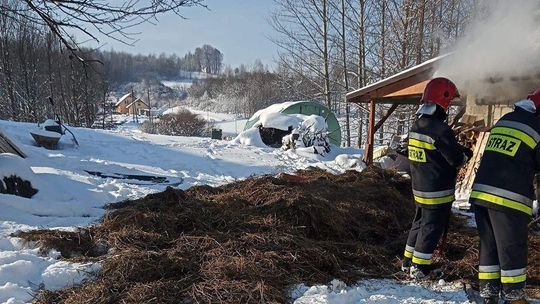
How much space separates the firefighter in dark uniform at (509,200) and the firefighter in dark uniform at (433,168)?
0.43 m

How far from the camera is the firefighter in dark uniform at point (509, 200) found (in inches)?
121

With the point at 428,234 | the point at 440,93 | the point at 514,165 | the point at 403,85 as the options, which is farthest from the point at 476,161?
the point at 514,165

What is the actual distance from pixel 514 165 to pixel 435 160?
0.73 m

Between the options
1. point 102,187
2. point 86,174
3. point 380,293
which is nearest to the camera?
point 380,293

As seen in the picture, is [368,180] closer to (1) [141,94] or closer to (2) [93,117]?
(2) [93,117]

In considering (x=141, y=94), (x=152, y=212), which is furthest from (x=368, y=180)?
(x=141, y=94)

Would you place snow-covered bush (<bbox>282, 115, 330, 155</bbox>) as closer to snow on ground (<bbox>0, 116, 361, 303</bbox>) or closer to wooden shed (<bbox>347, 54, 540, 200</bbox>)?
snow on ground (<bbox>0, 116, 361, 303</bbox>)

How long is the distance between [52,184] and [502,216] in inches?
256

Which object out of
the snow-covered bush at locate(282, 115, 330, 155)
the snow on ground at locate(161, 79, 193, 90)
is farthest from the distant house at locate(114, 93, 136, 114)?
the snow-covered bush at locate(282, 115, 330, 155)

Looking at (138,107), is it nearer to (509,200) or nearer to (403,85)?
(403,85)

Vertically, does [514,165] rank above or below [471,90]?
below

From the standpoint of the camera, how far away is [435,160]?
3.77 meters

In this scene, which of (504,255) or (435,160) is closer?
(504,255)

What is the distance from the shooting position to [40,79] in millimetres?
37812
